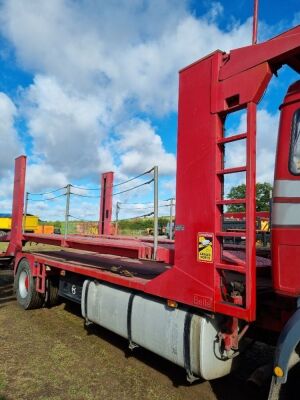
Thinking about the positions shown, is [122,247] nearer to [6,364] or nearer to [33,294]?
[6,364]

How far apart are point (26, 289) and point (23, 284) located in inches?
9.1

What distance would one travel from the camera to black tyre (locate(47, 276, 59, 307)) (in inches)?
313

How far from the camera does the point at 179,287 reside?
408 cm

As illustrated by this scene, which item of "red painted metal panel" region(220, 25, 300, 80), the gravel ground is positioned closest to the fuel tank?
the gravel ground

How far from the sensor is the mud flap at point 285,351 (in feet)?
9.96

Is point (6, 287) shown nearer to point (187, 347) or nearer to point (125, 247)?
point (125, 247)

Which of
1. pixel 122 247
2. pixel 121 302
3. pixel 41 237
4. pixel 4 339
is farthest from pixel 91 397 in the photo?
pixel 41 237

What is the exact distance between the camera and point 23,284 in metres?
8.36

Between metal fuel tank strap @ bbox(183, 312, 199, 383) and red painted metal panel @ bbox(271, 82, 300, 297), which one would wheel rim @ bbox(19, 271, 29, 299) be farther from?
red painted metal panel @ bbox(271, 82, 300, 297)

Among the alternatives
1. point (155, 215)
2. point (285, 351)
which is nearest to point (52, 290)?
point (155, 215)

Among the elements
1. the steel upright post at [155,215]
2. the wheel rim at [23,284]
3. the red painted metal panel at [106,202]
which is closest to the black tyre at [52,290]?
the wheel rim at [23,284]

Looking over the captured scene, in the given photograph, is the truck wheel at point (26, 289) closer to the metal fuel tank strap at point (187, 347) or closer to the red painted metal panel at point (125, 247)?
the red painted metal panel at point (125, 247)

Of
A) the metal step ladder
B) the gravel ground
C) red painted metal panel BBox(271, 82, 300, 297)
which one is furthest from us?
the gravel ground

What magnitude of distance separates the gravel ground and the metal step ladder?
143 centimetres
